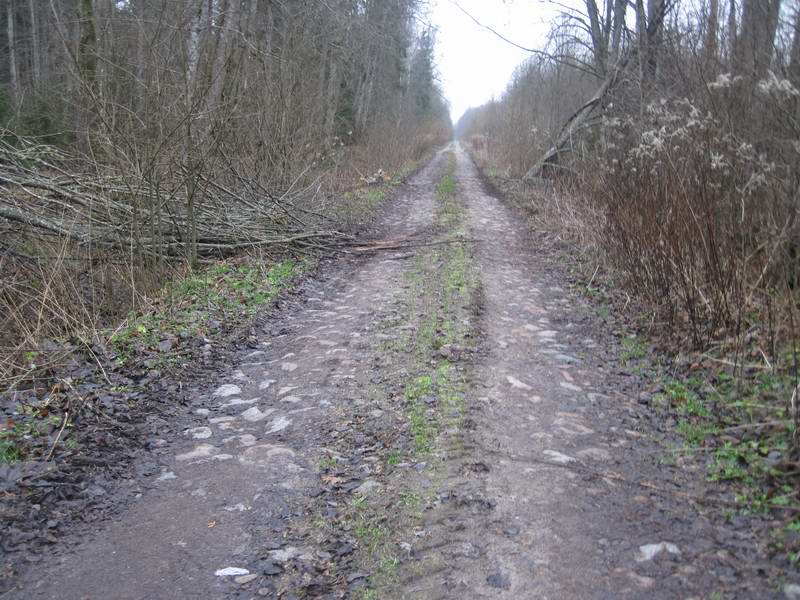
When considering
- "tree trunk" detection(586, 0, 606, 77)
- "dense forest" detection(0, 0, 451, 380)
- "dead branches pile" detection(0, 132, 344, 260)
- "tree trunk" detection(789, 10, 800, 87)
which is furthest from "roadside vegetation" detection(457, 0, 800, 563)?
"tree trunk" detection(586, 0, 606, 77)

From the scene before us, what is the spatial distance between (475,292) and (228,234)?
3972 mm

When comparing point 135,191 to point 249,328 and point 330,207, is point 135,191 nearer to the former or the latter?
point 249,328

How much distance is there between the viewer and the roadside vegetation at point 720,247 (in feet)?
12.6

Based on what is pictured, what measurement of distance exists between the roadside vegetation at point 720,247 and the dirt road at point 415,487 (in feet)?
1.24

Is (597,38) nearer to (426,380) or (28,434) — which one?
(426,380)

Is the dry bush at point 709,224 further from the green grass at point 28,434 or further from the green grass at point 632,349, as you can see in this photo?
the green grass at point 28,434

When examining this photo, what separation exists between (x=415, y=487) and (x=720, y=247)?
11.4 ft

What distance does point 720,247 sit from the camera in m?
5.31

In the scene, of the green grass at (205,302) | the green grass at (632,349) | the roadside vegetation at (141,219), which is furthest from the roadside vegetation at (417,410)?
the roadside vegetation at (141,219)

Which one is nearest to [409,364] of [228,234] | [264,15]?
[228,234]

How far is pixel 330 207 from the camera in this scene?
46.0 feet

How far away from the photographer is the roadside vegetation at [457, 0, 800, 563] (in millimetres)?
3854

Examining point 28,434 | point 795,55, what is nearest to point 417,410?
point 28,434

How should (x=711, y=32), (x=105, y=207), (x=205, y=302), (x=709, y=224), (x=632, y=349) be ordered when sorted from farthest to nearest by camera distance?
(x=105, y=207), (x=205, y=302), (x=711, y=32), (x=632, y=349), (x=709, y=224)
